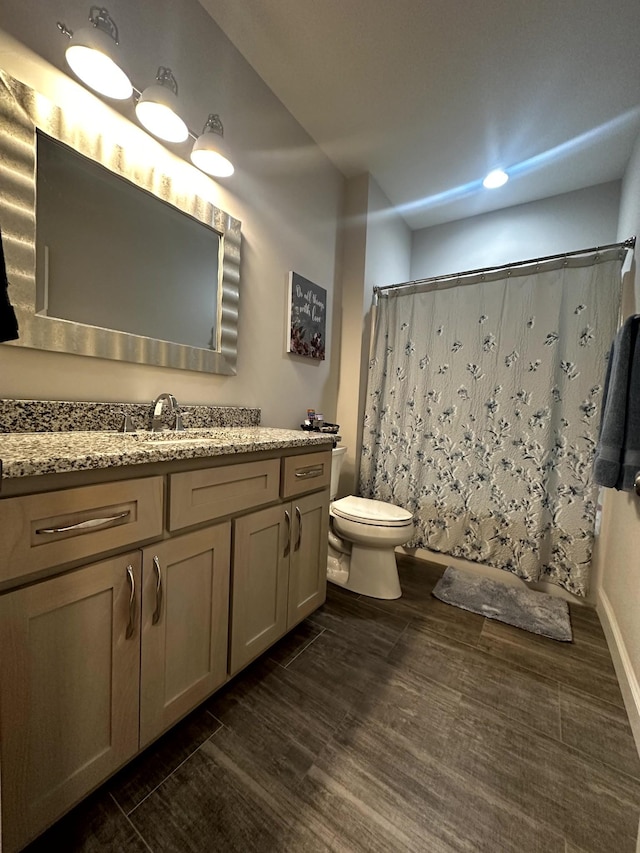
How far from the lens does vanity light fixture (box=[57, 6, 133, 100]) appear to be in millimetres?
959

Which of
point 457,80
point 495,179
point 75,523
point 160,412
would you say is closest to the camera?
point 75,523

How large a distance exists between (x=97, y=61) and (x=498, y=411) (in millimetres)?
2279

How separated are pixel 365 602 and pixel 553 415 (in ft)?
4.84

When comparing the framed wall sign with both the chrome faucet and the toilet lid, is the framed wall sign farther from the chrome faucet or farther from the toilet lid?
the toilet lid

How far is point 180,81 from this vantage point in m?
1.33

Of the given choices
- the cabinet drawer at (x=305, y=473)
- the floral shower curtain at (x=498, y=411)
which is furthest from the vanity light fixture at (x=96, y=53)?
the floral shower curtain at (x=498, y=411)

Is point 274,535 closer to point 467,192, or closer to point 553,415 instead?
point 553,415

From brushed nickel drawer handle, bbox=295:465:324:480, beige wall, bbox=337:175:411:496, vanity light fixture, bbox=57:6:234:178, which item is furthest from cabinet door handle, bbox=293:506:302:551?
vanity light fixture, bbox=57:6:234:178

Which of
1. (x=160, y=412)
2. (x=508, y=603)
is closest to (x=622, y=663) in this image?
(x=508, y=603)

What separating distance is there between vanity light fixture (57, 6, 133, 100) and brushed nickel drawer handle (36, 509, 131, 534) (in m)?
1.31

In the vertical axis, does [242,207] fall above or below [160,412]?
above

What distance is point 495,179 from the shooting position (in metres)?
2.23

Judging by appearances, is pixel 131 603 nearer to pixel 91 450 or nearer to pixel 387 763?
pixel 91 450

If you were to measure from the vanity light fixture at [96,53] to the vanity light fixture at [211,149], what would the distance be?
30cm
